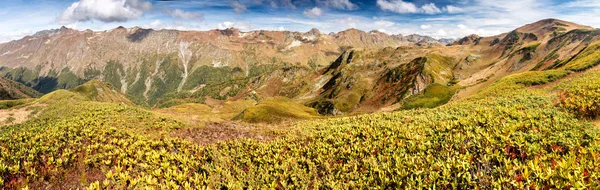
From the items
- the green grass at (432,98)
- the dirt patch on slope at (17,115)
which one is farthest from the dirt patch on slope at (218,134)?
the dirt patch on slope at (17,115)

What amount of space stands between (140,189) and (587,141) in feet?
64.4

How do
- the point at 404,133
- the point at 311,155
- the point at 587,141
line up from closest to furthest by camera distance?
the point at 587,141 → the point at 311,155 → the point at 404,133

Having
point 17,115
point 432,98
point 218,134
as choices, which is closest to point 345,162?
point 218,134

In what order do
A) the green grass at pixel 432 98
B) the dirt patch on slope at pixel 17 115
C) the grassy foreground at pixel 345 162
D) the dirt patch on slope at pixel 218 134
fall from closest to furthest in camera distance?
the grassy foreground at pixel 345 162 → the dirt patch on slope at pixel 218 134 → the green grass at pixel 432 98 → the dirt patch on slope at pixel 17 115

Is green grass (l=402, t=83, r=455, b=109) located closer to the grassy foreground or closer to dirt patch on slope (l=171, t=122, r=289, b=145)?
dirt patch on slope (l=171, t=122, r=289, b=145)

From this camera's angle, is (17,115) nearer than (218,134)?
No

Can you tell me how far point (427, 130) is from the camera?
17.8 metres

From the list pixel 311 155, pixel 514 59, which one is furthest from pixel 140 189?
pixel 514 59

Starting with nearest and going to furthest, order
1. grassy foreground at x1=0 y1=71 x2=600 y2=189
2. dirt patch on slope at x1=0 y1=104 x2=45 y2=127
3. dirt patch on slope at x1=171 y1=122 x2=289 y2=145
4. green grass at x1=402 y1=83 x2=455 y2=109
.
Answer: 1. grassy foreground at x1=0 y1=71 x2=600 y2=189
2. dirt patch on slope at x1=171 y1=122 x2=289 y2=145
3. green grass at x1=402 y1=83 x2=455 y2=109
4. dirt patch on slope at x1=0 y1=104 x2=45 y2=127

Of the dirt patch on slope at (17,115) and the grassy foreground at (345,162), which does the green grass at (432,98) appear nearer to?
the grassy foreground at (345,162)

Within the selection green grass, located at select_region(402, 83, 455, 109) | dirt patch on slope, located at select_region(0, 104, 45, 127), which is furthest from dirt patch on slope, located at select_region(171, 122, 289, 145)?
dirt patch on slope, located at select_region(0, 104, 45, 127)

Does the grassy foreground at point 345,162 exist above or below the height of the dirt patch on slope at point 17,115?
above

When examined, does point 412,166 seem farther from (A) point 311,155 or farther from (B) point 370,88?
(B) point 370,88

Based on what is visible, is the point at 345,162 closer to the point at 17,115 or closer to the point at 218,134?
the point at 218,134
